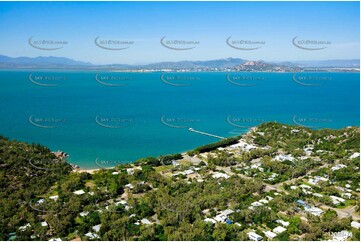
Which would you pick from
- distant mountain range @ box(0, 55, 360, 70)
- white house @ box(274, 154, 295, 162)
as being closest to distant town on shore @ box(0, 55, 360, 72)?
distant mountain range @ box(0, 55, 360, 70)

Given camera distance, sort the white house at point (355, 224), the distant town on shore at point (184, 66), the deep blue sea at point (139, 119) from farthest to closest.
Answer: the distant town on shore at point (184, 66), the deep blue sea at point (139, 119), the white house at point (355, 224)

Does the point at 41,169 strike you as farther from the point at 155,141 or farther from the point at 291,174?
the point at 291,174

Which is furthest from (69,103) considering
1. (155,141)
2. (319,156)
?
(319,156)

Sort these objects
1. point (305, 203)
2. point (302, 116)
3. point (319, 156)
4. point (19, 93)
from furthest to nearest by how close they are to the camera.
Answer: point (19, 93)
point (302, 116)
point (319, 156)
point (305, 203)

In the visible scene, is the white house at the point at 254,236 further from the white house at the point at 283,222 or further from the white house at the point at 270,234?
the white house at the point at 283,222

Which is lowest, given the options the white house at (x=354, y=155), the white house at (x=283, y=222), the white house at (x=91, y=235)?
the white house at (x=91, y=235)

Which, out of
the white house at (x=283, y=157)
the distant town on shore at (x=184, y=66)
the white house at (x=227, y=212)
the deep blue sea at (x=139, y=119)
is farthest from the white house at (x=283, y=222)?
the distant town on shore at (x=184, y=66)

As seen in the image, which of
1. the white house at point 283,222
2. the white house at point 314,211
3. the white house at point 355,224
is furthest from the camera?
the white house at point 314,211

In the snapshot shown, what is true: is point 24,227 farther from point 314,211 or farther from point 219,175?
point 314,211

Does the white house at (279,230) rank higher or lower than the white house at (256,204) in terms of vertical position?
lower

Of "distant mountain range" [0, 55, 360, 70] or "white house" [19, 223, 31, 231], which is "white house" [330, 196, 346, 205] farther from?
"distant mountain range" [0, 55, 360, 70]

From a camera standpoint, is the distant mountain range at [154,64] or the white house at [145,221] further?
the distant mountain range at [154,64]
